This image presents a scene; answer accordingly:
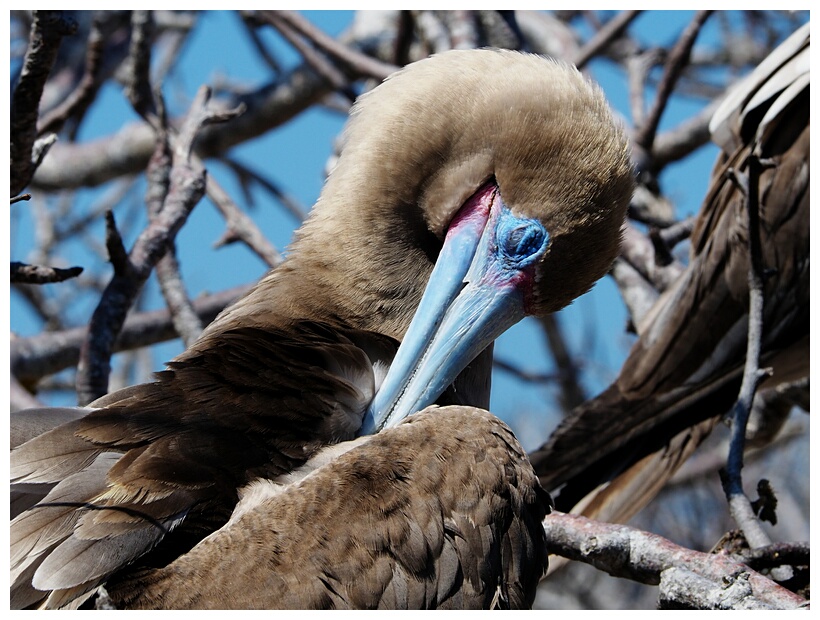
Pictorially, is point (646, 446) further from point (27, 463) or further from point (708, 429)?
point (27, 463)

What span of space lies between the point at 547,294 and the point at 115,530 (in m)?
1.84

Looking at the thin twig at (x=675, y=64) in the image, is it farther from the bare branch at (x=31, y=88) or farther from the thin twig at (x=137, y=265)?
the bare branch at (x=31, y=88)

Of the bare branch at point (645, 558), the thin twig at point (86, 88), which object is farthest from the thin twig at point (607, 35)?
the bare branch at point (645, 558)

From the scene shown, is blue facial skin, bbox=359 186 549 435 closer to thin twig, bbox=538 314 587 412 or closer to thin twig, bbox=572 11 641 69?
thin twig, bbox=572 11 641 69

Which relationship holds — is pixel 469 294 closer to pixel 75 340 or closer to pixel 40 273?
pixel 40 273

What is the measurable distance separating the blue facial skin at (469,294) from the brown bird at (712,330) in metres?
1.19


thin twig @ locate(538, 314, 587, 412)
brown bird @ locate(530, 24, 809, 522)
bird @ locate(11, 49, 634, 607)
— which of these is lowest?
thin twig @ locate(538, 314, 587, 412)

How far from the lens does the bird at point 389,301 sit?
308 cm

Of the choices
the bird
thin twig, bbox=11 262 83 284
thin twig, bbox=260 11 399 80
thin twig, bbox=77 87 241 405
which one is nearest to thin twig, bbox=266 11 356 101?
thin twig, bbox=260 11 399 80

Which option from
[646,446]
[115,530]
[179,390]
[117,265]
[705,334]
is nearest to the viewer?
[115,530]

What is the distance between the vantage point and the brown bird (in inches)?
196

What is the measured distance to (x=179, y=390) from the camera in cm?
331

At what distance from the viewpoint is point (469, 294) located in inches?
155

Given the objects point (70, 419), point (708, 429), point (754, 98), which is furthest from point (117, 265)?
point (754, 98)
